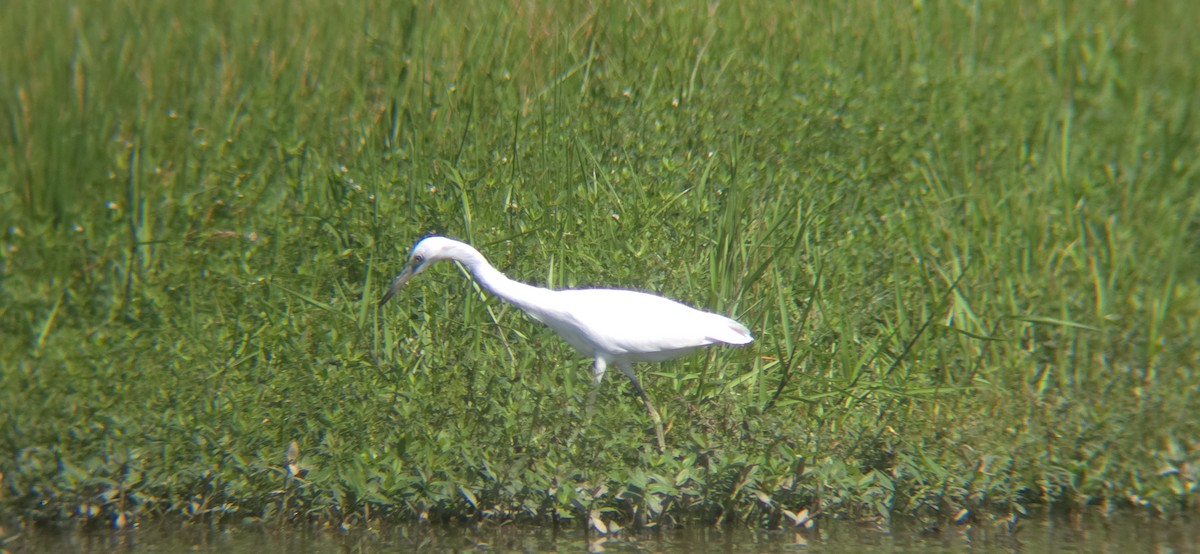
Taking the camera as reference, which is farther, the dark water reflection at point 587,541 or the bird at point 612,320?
the bird at point 612,320

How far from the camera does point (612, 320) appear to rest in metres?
4.44

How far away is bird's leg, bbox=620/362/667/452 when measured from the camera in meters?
4.53

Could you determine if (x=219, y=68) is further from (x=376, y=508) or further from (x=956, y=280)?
(x=956, y=280)

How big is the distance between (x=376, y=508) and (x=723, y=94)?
297cm

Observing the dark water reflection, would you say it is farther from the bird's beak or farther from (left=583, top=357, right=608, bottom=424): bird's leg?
the bird's beak

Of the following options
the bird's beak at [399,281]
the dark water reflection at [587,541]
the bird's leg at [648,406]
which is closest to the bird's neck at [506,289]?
the bird's beak at [399,281]

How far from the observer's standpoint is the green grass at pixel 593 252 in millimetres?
4453

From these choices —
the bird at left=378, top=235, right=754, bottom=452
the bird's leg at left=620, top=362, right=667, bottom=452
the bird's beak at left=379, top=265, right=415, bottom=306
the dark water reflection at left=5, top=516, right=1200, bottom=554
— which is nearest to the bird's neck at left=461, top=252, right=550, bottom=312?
the bird at left=378, top=235, right=754, bottom=452

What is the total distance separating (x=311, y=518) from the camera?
444 cm

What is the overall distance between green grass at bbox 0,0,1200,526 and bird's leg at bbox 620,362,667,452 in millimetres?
61

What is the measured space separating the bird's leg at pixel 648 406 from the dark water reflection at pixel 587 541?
35 centimetres

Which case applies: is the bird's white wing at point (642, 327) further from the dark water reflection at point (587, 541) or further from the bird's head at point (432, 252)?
the dark water reflection at point (587, 541)

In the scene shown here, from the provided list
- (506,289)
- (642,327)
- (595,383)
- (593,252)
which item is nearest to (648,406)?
(595,383)

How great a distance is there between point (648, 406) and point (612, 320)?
40 centimetres
